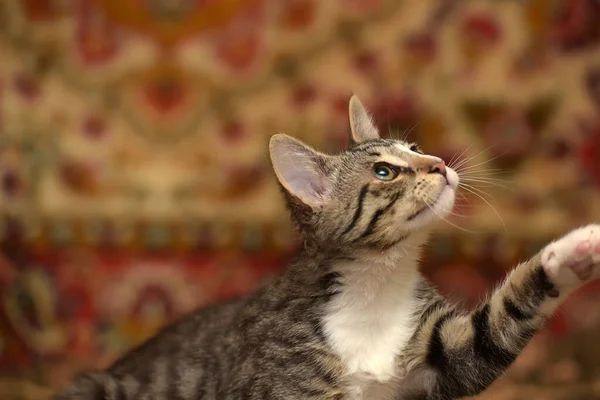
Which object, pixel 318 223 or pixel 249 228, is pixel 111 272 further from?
pixel 318 223

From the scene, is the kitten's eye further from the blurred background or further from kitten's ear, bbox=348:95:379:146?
the blurred background

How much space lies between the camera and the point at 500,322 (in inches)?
42.6

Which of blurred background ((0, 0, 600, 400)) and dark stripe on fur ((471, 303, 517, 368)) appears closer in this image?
dark stripe on fur ((471, 303, 517, 368))

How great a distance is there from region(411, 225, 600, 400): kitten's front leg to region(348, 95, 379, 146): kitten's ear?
358 mm

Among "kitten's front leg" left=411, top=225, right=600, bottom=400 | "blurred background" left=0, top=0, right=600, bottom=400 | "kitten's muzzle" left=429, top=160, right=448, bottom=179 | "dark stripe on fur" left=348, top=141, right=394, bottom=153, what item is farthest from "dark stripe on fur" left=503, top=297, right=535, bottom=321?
"blurred background" left=0, top=0, right=600, bottom=400

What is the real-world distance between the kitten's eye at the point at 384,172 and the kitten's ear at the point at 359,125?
0.16 m

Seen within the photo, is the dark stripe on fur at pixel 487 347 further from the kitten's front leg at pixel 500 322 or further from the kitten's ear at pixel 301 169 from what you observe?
the kitten's ear at pixel 301 169

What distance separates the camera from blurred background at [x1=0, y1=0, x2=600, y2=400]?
1.86 metres

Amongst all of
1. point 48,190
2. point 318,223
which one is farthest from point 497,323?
point 48,190

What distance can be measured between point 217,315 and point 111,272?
580 mm

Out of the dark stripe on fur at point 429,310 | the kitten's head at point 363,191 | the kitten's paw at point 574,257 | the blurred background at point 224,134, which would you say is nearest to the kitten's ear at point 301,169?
the kitten's head at point 363,191

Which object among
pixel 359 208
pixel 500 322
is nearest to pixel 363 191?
pixel 359 208

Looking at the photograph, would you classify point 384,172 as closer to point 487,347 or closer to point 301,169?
point 301,169

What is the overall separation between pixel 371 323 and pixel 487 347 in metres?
0.19
